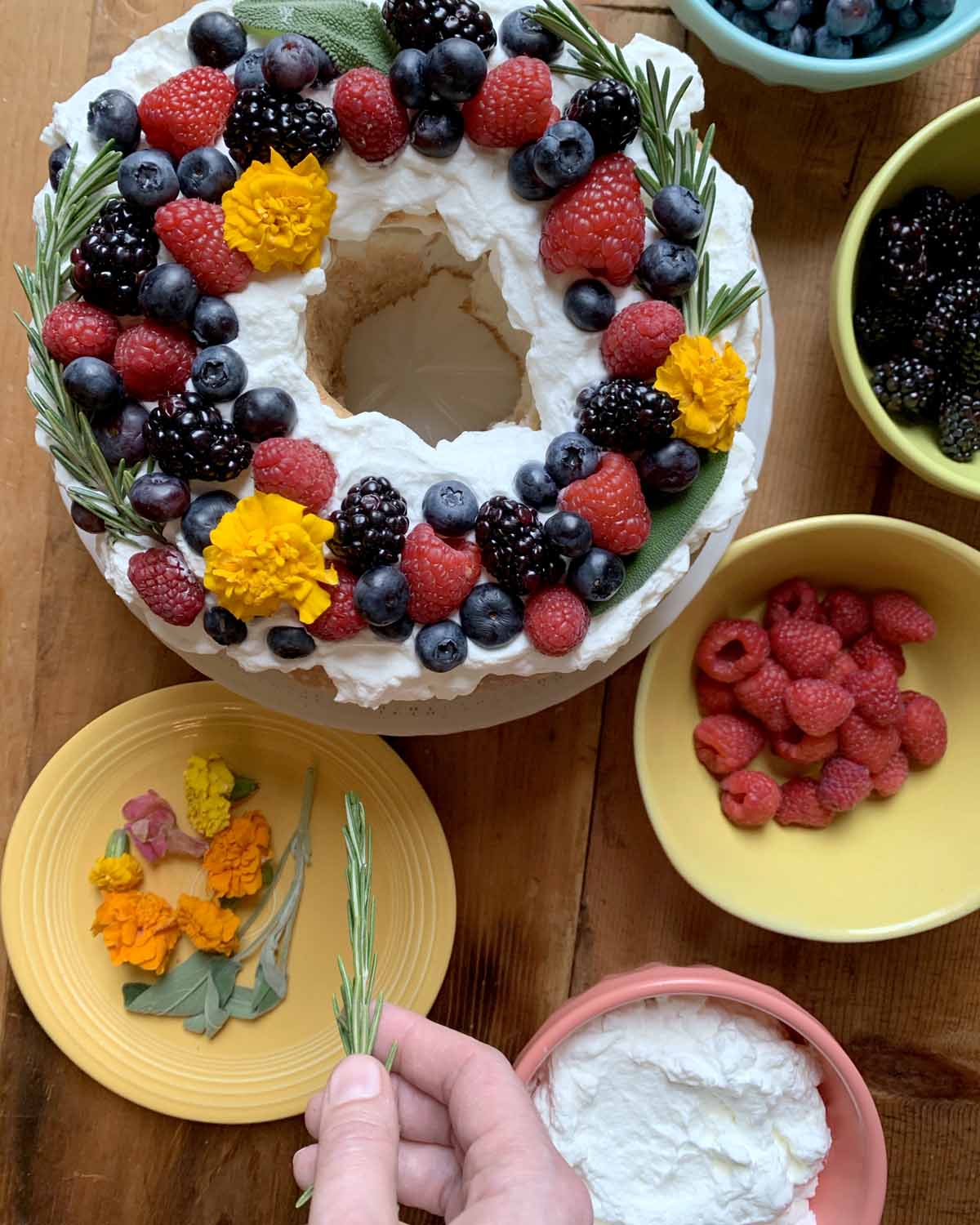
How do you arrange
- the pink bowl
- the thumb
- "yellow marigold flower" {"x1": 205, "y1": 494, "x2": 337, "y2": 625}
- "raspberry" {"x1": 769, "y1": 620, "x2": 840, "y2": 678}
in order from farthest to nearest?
1. "raspberry" {"x1": 769, "y1": 620, "x2": 840, "y2": 678}
2. the pink bowl
3. "yellow marigold flower" {"x1": 205, "y1": 494, "x2": 337, "y2": 625}
4. the thumb

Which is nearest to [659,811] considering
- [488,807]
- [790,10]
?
[488,807]

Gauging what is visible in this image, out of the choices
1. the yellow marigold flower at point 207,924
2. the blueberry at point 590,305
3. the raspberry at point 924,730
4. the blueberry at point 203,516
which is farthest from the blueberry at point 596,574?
the yellow marigold flower at point 207,924

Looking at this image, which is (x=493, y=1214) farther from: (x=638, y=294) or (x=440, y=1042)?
(x=638, y=294)

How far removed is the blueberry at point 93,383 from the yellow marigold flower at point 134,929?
0.64 metres

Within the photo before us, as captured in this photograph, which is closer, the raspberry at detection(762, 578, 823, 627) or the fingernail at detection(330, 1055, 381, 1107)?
the fingernail at detection(330, 1055, 381, 1107)

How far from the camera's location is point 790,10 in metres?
1.26

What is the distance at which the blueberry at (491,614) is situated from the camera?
1035 mm

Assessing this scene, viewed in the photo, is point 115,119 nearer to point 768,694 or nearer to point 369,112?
point 369,112

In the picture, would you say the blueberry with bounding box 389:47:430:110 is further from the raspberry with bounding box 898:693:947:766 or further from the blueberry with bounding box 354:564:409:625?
the raspberry with bounding box 898:693:947:766

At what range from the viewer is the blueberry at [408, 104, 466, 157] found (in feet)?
3.40

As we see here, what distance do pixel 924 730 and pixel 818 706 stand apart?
16 centimetres

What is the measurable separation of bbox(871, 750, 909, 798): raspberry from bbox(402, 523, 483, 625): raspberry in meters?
0.65

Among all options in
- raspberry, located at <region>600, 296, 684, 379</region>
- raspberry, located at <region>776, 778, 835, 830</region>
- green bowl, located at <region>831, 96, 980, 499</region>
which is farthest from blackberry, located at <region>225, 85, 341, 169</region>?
raspberry, located at <region>776, 778, 835, 830</region>

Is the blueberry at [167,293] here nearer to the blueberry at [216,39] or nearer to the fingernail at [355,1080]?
the blueberry at [216,39]
